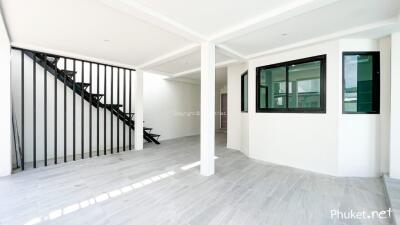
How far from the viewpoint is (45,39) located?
3.51 m

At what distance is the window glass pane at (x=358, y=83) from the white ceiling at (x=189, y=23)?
44 centimetres

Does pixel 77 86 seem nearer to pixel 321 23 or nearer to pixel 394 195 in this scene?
pixel 321 23

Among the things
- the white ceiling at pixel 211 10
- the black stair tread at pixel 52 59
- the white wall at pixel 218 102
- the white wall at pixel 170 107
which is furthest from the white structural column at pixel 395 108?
the white wall at pixel 218 102

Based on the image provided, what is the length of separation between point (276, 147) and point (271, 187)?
150 centimetres

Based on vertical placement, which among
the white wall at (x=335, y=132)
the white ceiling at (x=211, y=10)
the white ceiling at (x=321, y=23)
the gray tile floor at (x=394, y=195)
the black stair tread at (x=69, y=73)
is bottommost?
the gray tile floor at (x=394, y=195)

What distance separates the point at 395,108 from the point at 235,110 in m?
3.47

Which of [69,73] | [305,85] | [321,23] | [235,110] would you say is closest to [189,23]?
[321,23]

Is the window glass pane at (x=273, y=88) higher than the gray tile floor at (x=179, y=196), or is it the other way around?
the window glass pane at (x=273, y=88)

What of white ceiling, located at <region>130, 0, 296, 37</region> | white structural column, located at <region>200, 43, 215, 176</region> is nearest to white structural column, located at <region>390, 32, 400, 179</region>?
white ceiling, located at <region>130, 0, 296, 37</region>

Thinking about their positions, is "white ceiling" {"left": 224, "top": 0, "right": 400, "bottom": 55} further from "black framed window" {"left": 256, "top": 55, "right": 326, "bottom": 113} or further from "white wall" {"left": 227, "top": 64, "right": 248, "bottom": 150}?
"white wall" {"left": 227, "top": 64, "right": 248, "bottom": 150}

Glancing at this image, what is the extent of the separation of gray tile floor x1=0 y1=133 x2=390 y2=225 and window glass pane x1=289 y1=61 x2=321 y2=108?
4.72 feet

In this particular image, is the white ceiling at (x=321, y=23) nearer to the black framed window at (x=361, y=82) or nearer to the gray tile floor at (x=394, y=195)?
the black framed window at (x=361, y=82)

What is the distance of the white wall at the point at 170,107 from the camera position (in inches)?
283

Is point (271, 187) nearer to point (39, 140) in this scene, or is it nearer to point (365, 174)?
point (365, 174)
